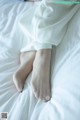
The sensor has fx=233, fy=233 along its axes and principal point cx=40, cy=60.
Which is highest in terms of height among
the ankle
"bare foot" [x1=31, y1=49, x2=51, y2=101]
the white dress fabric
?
the white dress fabric

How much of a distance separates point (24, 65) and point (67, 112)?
0.30 m

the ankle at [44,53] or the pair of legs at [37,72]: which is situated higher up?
the ankle at [44,53]

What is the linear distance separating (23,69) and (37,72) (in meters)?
0.06

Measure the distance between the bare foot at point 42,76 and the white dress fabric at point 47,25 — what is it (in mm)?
37

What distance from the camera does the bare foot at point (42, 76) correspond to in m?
0.76

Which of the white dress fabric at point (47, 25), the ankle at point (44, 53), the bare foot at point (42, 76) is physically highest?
the white dress fabric at point (47, 25)

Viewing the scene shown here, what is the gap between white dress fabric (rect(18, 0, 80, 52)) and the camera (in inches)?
35.1

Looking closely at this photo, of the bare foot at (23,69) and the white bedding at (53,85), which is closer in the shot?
the white bedding at (53,85)

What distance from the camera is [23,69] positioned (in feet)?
2.79

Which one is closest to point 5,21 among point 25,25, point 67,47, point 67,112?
point 25,25

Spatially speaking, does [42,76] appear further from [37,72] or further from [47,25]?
[47,25]

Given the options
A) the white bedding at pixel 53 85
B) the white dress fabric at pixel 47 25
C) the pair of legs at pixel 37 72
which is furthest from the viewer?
the white dress fabric at pixel 47 25

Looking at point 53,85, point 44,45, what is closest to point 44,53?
point 44,45

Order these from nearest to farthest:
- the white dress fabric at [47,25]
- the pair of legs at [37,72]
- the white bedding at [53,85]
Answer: the white bedding at [53,85] < the pair of legs at [37,72] < the white dress fabric at [47,25]
